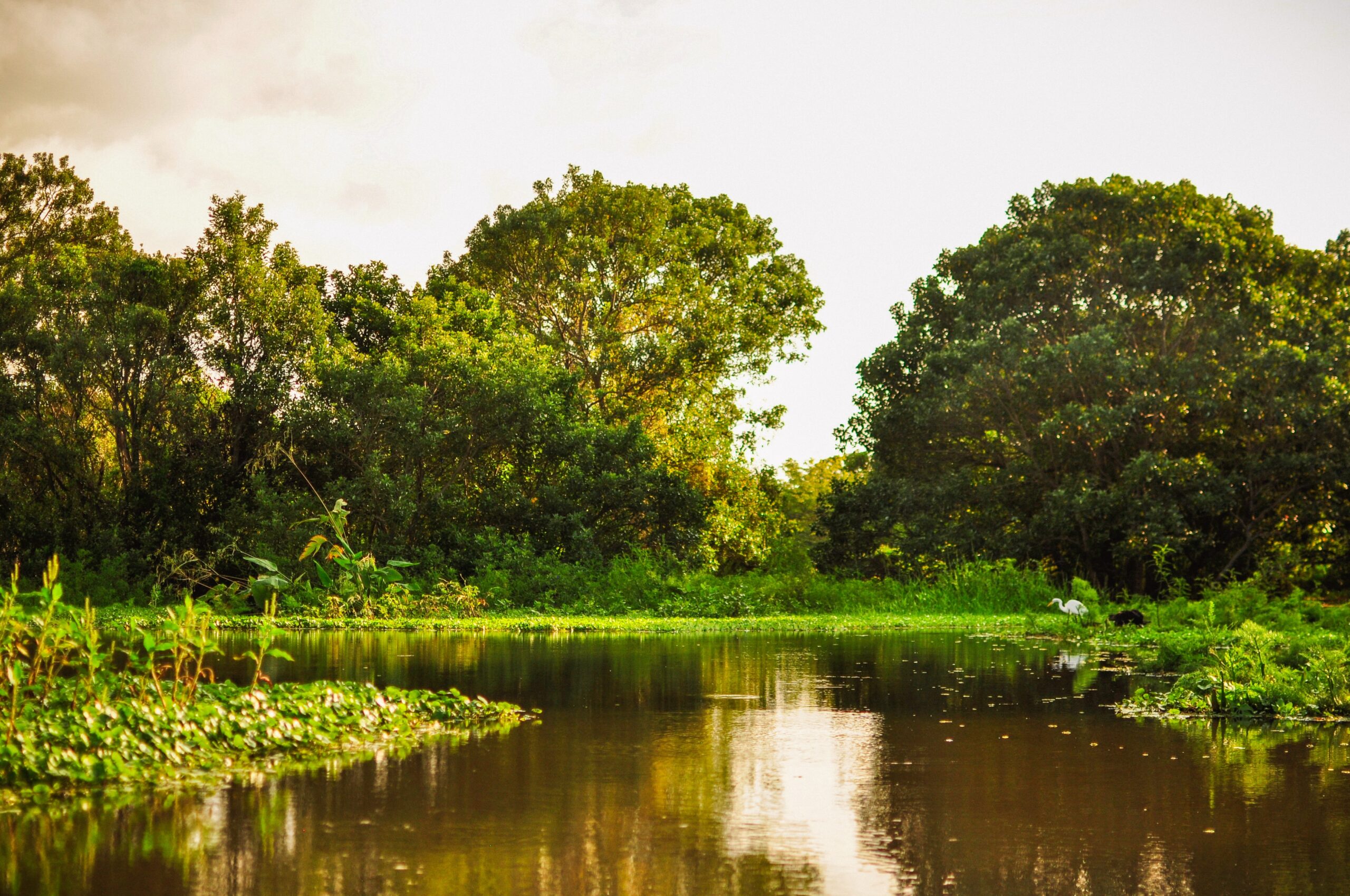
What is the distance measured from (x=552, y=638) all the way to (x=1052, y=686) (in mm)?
7607

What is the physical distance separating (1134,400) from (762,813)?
70.5ft

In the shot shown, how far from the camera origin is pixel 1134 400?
25953 mm

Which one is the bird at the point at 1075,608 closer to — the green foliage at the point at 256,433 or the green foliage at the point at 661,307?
the green foliage at the point at 256,433

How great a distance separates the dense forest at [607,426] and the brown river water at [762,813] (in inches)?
593

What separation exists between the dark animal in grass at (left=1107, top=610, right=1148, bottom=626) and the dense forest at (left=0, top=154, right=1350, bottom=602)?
18.6 feet

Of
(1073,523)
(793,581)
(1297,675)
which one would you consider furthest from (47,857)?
(1073,523)

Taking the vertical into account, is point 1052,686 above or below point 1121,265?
below

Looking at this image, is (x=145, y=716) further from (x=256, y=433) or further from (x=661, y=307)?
(x=661, y=307)

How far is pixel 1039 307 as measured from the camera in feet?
95.2

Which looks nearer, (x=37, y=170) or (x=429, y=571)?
(x=429, y=571)

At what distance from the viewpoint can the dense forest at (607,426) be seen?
2588cm

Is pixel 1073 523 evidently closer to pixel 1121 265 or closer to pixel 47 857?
pixel 1121 265

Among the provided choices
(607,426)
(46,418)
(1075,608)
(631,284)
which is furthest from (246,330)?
(1075,608)

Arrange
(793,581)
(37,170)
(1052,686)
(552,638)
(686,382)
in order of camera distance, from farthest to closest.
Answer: (686,382)
(37,170)
(793,581)
(552,638)
(1052,686)
